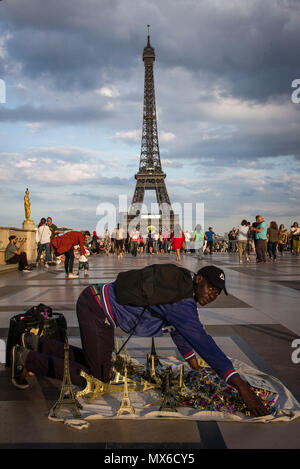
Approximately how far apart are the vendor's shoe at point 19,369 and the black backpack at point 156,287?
93 centimetres

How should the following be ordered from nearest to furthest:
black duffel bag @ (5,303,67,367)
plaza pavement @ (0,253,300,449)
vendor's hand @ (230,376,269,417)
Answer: plaza pavement @ (0,253,300,449) < vendor's hand @ (230,376,269,417) < black duffel bag @ (5,303,67,367)

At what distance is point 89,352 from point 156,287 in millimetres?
764

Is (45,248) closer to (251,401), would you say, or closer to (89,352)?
(89,352)

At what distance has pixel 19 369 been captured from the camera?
3.29 meters

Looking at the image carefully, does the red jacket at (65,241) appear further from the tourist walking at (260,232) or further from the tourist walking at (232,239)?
the tourist walking at (232,239)

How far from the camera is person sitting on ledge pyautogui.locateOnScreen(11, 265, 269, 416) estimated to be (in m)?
2.74

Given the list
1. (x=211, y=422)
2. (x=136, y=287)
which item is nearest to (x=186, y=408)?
(x=211, y=422)

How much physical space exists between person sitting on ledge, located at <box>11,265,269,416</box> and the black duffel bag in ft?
0.59

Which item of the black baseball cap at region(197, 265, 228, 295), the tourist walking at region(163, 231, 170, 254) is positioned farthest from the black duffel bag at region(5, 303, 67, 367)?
the tourist walking at region(163, 231, 170, 254)

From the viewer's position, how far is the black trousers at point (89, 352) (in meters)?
3.14

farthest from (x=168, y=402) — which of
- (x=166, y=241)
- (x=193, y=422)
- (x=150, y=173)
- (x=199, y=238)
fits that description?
(x=150, y=173)

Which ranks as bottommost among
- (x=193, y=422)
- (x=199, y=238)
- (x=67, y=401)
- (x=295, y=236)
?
(x=193, y=422)

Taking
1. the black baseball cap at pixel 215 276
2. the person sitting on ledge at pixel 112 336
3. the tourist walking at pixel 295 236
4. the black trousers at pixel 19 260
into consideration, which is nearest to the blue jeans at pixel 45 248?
the black trousers at pixel 19 260

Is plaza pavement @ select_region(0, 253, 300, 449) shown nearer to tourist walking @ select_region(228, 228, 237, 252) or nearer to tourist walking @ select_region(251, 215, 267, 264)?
tourist walking @ select_region(251, 215, 267, 264)
